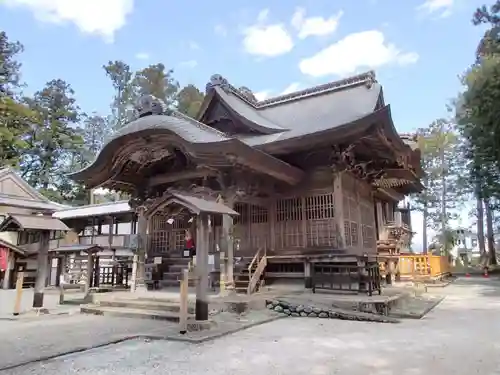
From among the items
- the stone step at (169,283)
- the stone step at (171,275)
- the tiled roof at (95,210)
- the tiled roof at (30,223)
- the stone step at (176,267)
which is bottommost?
the stone step at (169,283)

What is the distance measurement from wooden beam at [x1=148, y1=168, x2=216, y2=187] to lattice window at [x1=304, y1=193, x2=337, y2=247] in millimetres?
3136

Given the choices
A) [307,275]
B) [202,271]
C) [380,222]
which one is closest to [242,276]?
[307,275]

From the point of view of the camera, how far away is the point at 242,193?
1053 cm

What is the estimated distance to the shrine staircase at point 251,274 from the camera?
1009 cm

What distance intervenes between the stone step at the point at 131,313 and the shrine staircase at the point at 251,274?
2473 millimetres

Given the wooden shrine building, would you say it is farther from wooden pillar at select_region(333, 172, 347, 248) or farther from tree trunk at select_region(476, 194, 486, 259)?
tree trunk at select_region(476, 194, 486, 259)

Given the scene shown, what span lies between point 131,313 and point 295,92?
11.5 metres

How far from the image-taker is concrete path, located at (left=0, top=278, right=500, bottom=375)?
4.41 metres

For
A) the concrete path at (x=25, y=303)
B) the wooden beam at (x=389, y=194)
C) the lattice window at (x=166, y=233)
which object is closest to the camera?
the concrete path at (x=25, y=303)

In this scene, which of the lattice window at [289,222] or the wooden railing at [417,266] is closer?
the lattice window at [289,222]

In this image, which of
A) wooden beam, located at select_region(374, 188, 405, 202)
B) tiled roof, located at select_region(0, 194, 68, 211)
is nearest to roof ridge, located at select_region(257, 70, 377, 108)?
wooden beam, located at select_region(374, 188, 405, 202)

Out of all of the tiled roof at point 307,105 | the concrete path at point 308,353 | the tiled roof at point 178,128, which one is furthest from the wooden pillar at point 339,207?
the concrete path at point 308,353

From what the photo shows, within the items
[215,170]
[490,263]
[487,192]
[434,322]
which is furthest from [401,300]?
[490,263]

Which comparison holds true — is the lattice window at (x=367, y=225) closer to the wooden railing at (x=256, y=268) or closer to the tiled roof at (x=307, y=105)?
the tiled roof at (x=307, y=105)
